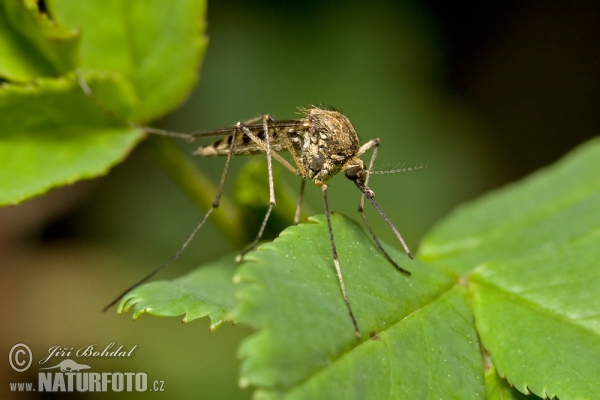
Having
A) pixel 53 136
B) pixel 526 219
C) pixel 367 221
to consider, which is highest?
pixel 53 136

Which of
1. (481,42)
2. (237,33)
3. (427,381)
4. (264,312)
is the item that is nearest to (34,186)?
(264,312)

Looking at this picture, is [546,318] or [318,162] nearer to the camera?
[546,318]

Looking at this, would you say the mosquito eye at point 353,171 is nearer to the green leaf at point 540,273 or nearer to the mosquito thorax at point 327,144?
the mosquito thorax at point 327,144

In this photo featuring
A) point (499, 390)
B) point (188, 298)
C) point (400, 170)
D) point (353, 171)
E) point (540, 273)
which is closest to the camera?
point (499, 390)

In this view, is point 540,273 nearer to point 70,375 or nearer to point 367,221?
point 367,221

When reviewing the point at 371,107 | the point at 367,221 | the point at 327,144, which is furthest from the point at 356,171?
the point at 371,107

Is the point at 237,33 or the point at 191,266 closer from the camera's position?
the point at 191,266

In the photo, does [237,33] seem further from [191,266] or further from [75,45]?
[75,45]
